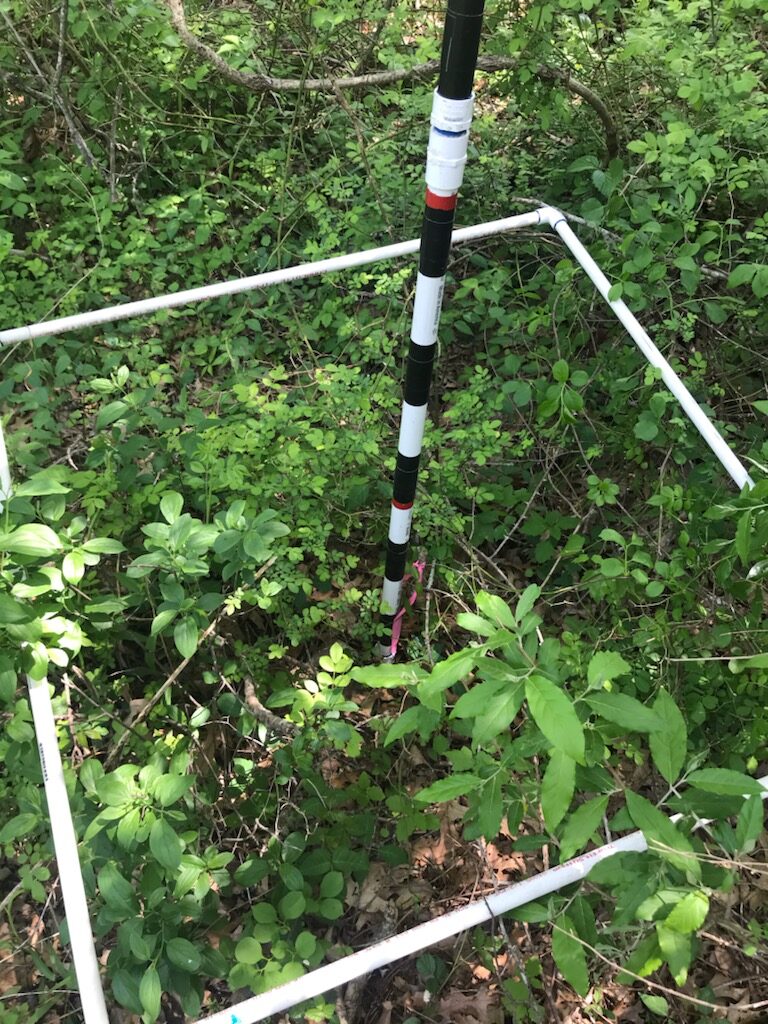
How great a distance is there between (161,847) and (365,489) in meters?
1.42

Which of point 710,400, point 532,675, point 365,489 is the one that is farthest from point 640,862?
point 710,400

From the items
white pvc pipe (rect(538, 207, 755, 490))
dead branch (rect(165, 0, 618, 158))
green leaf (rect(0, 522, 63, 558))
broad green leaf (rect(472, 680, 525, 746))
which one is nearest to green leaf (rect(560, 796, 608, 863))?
broad green leaf (rect(472, 680, 525, 746))

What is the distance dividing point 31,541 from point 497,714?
109 cm

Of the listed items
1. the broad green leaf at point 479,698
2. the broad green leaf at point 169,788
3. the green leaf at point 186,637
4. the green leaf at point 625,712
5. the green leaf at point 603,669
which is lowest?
the broad green leaf at point 169,788

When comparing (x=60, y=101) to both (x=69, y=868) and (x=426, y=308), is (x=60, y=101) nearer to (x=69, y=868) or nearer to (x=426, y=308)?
(x=426, y=308)

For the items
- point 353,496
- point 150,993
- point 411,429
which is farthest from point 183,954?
point 353,496

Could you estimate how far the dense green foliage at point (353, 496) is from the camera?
151 centimetres

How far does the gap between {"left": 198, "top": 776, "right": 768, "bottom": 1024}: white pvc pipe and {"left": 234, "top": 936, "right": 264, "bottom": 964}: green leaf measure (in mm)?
295

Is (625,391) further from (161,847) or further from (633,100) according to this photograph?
(161,847)

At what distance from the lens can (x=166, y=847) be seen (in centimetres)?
147

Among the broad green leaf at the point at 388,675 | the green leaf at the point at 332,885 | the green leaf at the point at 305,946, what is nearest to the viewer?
the broad green leaf at the point at 388,675

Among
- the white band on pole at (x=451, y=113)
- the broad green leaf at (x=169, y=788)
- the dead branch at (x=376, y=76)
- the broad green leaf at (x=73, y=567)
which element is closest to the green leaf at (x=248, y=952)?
the broad green leaf at (x=169, y=788)

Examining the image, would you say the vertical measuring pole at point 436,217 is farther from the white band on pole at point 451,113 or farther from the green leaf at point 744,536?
the green leaf at point 744,536

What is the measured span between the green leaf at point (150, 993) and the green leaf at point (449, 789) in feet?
2.22
